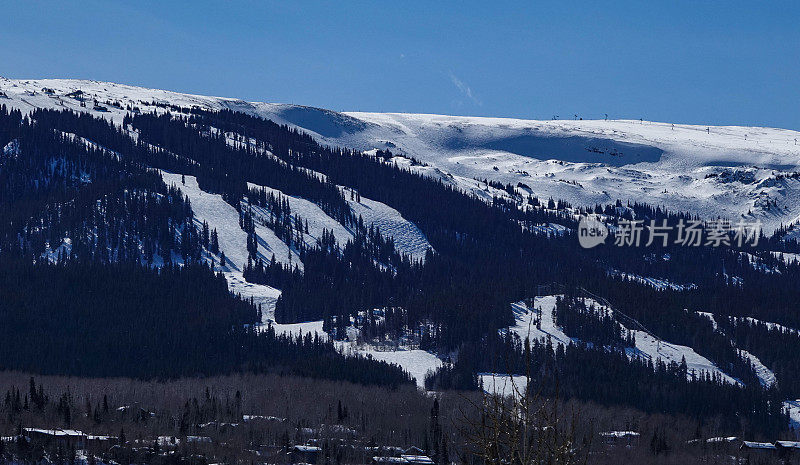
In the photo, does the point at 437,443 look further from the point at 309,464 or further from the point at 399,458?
the point at 309,464

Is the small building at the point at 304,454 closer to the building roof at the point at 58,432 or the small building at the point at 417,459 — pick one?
the small building at the point at 417,459

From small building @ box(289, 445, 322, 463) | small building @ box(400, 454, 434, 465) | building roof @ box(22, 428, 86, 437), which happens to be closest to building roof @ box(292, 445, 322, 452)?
small building @ box(289, 445, 322, 463)

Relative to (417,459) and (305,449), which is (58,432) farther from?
(417,459)

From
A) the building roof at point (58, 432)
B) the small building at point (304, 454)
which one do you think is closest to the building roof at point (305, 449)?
the small building at point (304, 454)

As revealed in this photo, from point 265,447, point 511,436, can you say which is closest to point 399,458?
point 265,447

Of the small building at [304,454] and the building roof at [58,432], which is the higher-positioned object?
the building roof at [58,432]

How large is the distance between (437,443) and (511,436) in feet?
536

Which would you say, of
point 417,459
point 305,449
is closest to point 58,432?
point 305,449

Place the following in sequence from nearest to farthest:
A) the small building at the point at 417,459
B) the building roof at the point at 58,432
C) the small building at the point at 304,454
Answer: the building roof at the point at 58,432, the small building at the point at 417,459, the small building at the point at 304,454

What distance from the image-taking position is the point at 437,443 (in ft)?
630

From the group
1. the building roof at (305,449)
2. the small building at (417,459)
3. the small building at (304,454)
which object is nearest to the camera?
the small building at (417,459)

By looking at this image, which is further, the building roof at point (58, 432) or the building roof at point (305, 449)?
the building roof at point (305, 449)

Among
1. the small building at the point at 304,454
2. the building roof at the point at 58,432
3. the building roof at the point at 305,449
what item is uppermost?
the building roof at the point at 58,432

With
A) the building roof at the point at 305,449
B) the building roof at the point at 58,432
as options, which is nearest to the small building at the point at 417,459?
the building roof at the point at 305,449
